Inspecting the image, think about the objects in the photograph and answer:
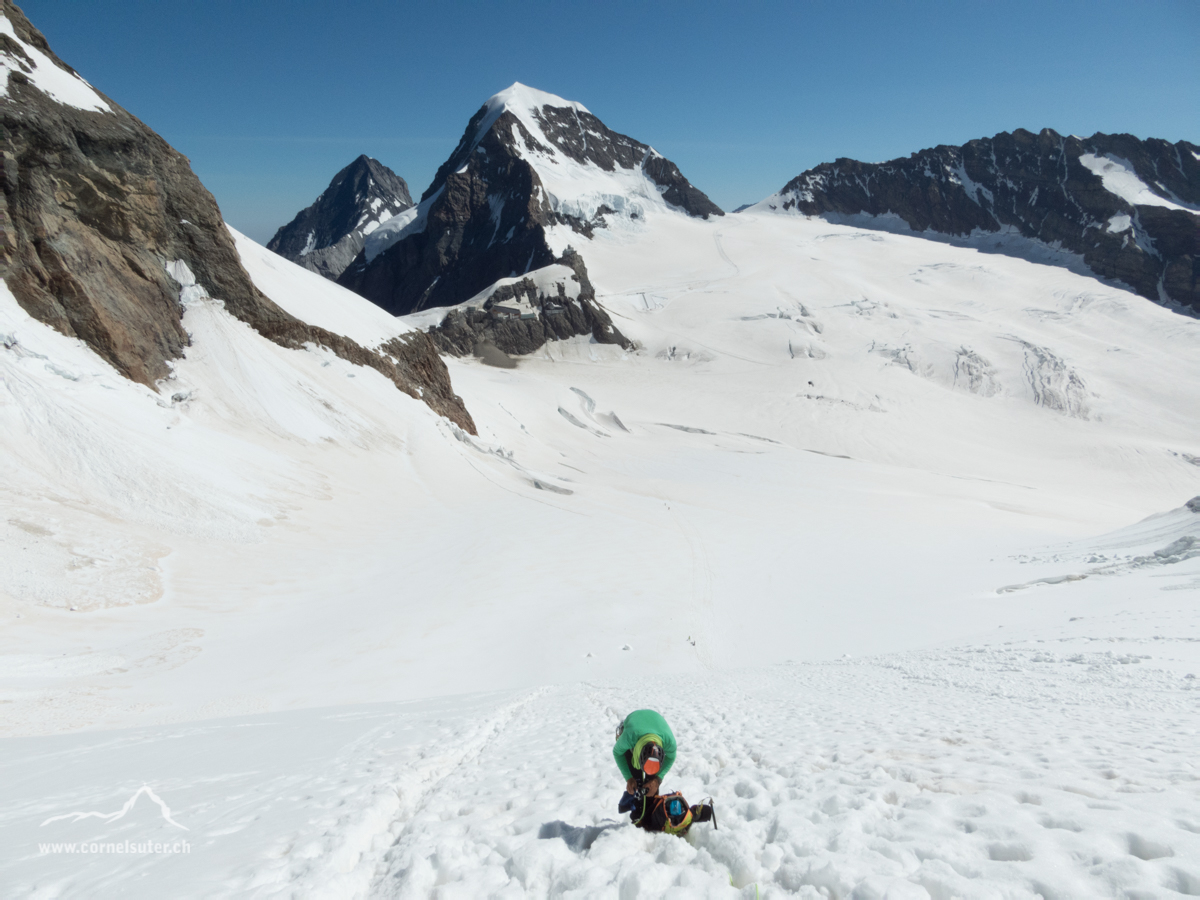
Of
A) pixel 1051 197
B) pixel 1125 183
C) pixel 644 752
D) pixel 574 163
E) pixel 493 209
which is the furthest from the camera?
pixel 1051 197

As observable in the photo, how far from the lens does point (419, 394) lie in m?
28.5

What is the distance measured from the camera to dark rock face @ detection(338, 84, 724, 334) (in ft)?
249

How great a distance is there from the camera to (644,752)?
3.87 meters

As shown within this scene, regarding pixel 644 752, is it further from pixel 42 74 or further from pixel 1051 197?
pixel 1051 197

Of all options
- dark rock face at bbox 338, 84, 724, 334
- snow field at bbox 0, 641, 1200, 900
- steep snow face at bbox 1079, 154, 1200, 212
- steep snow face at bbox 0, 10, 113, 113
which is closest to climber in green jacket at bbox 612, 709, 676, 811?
snow field at bbox 0, 641, 1200, 900

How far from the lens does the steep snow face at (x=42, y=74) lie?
19.1m

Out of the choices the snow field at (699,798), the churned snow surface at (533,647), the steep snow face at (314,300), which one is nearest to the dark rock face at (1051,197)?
the churned snow surface at (533,647)

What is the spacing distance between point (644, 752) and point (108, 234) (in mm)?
25098

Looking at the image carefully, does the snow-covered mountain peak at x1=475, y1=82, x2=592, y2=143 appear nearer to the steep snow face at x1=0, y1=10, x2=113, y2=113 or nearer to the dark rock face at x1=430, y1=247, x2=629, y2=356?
the dark rock face at x1=430, y1=247, x2=629, y2=356

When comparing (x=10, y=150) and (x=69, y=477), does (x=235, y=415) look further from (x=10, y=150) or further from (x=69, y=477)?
(x=10, y=150)

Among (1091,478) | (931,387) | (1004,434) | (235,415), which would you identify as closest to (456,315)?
(235,415)

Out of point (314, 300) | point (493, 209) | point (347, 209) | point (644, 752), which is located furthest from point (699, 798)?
point (347, 209)

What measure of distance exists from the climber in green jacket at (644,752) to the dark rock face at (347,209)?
138117mm

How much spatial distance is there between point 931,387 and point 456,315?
4264 cm
